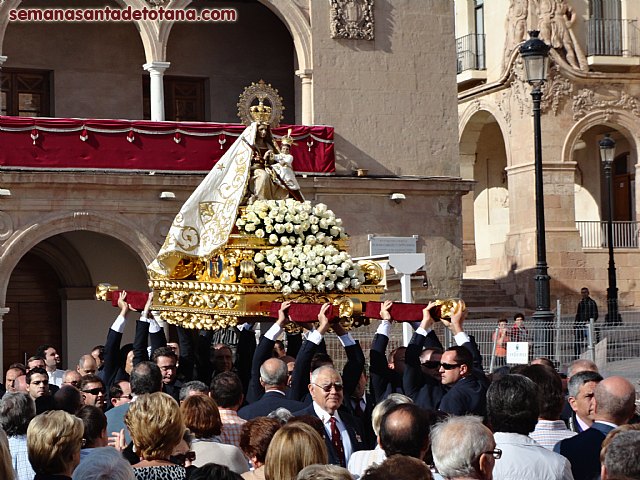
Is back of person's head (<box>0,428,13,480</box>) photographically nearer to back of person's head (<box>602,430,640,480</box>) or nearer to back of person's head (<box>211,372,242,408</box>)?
back of person's head (<box>602,430,640,480</box>)

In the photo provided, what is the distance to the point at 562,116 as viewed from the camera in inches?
1262

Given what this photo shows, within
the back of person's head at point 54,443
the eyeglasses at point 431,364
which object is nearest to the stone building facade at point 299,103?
the eyeglasses at point 431,364

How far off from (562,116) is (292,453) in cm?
2723

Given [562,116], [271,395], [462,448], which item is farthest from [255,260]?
[562,116]

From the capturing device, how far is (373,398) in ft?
33.8

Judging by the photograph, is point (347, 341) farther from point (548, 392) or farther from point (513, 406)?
point (513, 406)

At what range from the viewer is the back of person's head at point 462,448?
5.67m

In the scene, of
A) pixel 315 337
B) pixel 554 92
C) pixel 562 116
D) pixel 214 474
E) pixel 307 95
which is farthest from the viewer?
pixel 562 116

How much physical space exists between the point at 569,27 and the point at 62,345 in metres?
15.4

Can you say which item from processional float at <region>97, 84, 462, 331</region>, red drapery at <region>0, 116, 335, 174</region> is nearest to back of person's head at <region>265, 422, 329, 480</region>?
processional float at <region>97, 84, 462, 331</region>

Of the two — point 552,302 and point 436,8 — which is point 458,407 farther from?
point 552,302

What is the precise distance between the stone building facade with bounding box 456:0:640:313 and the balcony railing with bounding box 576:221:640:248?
3 cm

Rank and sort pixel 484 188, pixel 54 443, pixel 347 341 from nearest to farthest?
pixel 54 443 < pixel 347 341 < pixel 484 188

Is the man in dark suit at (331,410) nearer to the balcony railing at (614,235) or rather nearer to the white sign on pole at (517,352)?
the white sign on pole at (517,352)
